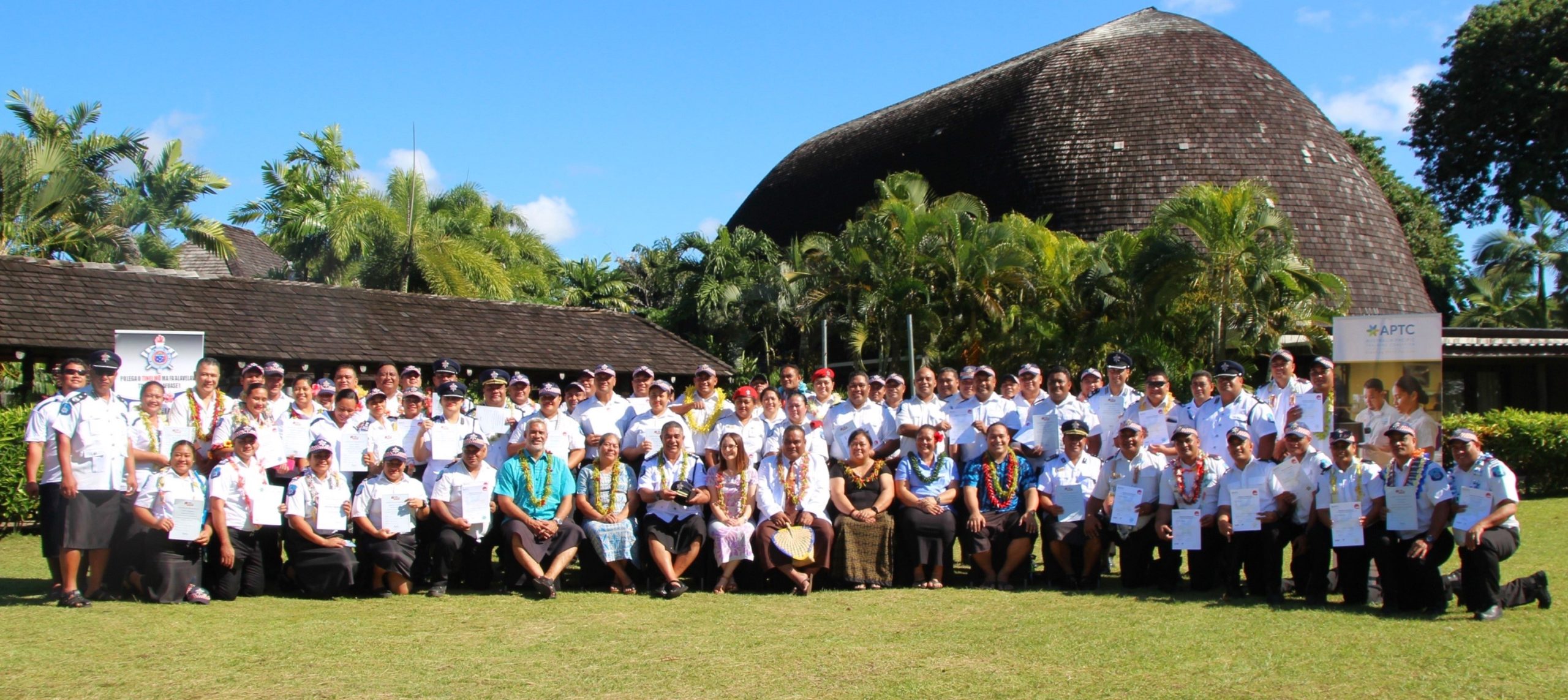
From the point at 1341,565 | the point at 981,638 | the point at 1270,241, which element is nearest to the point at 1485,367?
the point at 1270,241

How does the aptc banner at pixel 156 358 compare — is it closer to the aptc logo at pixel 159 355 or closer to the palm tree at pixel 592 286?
the aptc logo at pixel 159 355

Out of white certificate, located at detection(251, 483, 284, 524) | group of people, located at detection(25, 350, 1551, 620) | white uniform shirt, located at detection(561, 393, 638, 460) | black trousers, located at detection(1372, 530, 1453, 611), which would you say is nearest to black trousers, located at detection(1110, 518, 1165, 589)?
group of people, located at detection(25, 350, 1551, 620)

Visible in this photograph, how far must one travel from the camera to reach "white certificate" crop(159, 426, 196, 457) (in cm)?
954

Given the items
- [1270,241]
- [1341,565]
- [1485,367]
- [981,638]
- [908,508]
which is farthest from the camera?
[1485,367]

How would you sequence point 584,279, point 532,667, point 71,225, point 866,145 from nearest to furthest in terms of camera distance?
1. point 532,667
2. point 71,225
3. point 866,145
4. point 584,279

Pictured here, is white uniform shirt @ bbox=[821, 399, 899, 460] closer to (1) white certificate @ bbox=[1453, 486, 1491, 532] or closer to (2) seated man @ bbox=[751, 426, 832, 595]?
(2) seated man @ bbox=[751, 426, 832, 595]

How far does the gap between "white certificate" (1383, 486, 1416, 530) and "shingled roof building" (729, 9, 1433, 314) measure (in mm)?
20493

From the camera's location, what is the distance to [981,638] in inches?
303

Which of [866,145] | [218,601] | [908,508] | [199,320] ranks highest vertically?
[866,145]

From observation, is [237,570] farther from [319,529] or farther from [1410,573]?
[1410,573]

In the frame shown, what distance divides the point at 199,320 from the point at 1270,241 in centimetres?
1692

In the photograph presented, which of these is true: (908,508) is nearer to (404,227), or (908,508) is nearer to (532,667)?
(532,667)

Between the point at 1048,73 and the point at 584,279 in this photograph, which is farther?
the point at 584,279

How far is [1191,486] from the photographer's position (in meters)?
9.63
